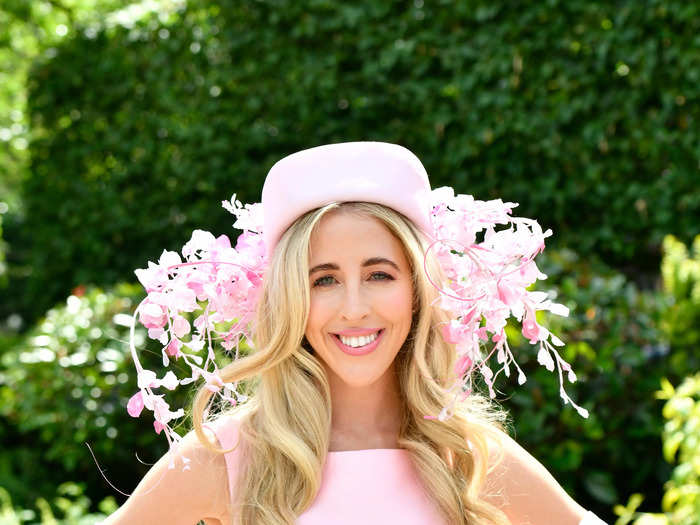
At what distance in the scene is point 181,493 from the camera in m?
2.11

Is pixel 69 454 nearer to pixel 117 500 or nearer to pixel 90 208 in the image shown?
pixel 117 500

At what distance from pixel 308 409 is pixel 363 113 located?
3737mm

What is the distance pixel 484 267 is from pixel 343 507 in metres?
0.60

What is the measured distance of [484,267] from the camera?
206 cm

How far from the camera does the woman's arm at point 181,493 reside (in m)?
2.10

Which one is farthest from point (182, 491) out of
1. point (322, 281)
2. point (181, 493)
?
point (322, 281)

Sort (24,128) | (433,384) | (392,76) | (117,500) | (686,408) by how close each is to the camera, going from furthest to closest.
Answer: (24,128) → (392,76) → (117,500) → (686,408) → (433,384)

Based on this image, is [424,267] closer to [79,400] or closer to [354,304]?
[354,304]

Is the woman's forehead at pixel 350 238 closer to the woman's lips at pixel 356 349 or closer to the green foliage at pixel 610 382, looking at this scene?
the woman's lips at pixel 356 349

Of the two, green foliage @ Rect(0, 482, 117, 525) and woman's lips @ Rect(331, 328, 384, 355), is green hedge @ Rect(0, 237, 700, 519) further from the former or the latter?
woman's lips @ Rect(331, 328, 384, 355)

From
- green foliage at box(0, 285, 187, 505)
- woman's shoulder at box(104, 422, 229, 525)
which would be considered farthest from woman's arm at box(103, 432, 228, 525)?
green foliage at box(0, 285, 187, 505)

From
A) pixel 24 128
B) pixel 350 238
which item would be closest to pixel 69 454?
pixel 350 238

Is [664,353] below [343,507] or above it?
above

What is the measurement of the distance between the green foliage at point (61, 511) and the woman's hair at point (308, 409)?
1958 millimetres
